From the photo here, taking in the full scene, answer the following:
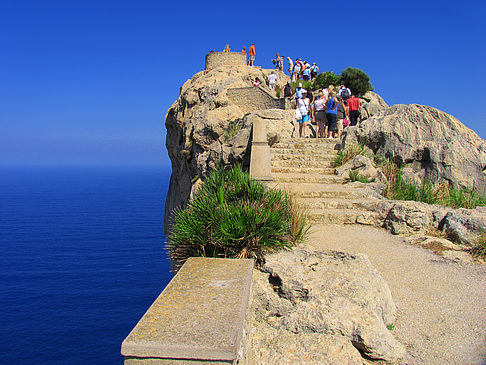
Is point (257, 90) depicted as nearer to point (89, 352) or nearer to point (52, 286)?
point (89, 352)

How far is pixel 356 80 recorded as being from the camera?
2805 cm

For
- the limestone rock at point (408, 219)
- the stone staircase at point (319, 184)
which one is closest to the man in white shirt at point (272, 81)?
the stone staircase at point (319, 184)

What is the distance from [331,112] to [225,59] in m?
16.4

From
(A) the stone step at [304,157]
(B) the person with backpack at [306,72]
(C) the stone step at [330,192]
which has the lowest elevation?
(C) the stone step at [330,192]

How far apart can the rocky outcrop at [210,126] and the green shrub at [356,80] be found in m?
6.23

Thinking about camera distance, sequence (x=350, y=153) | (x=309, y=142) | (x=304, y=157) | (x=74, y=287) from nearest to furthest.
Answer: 1. (x=350, y=153)
2. (x=304, y=157)
3. (x=309, y=142)
4. (x=74, y=287)

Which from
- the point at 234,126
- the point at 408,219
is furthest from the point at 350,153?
the point at 234,126

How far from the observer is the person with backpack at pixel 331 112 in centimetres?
1386

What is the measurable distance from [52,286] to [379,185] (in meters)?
33.9

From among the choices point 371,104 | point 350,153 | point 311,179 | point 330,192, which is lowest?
point 330,192

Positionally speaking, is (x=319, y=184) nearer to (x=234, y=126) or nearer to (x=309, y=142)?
(x=309, y=142)

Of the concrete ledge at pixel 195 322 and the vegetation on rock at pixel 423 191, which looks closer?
the concrete ledge at pixel 195 322

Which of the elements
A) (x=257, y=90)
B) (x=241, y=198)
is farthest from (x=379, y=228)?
(x=257, y=90)

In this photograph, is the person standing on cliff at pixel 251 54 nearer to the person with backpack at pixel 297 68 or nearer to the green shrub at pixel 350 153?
the person with backpack at pixel 297 68
